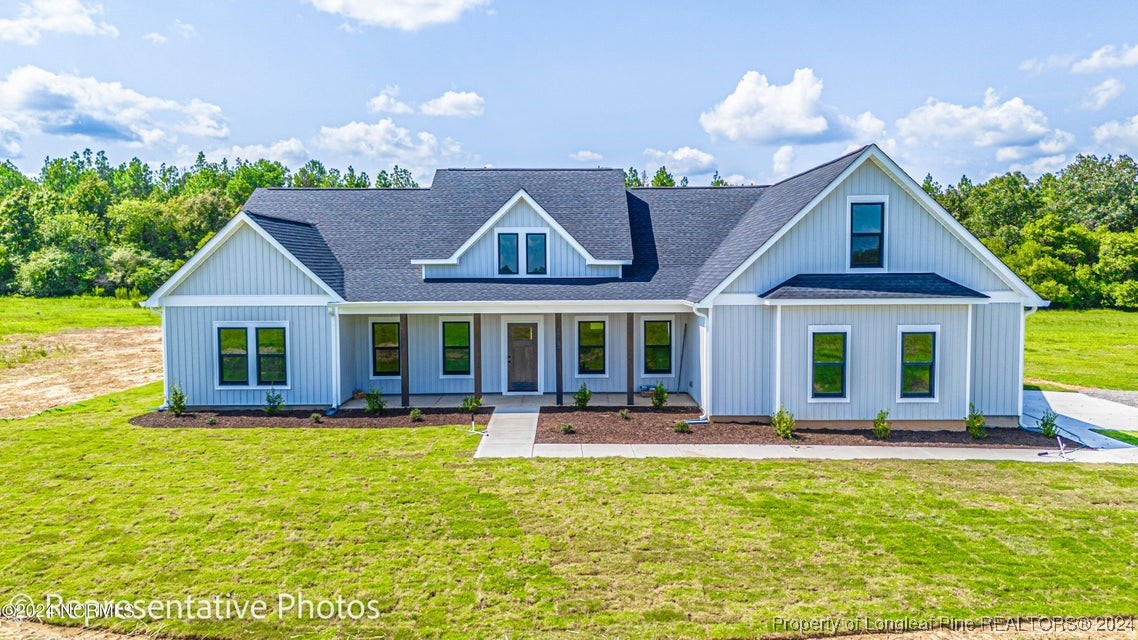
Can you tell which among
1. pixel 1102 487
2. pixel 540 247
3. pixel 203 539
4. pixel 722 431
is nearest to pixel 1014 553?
pixel 1102 487

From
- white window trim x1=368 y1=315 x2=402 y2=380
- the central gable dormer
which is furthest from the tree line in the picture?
white window trim x1=368 y1=315 x2=402 y2=380

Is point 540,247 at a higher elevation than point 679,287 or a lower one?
higher

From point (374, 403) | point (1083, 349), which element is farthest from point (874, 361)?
point (1083, 349)

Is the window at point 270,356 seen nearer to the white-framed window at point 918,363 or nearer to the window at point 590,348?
the window at point 590,348

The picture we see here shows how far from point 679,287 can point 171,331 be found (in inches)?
501

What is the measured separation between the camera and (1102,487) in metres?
10.7

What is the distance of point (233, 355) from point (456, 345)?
5.54 m

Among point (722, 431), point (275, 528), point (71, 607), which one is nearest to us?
point (71, 607)

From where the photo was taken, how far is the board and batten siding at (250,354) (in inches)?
632

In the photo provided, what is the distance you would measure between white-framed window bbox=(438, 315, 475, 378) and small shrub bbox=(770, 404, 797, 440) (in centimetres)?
811

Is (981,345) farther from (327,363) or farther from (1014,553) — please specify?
(327,363)

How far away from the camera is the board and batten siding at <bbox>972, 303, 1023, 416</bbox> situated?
14609 mm

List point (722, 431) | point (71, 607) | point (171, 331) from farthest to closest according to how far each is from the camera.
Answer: point (171, 331) → point (722, 431) → point (71, 607)

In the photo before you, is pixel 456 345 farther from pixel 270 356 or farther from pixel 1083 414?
pixel 1083 414
